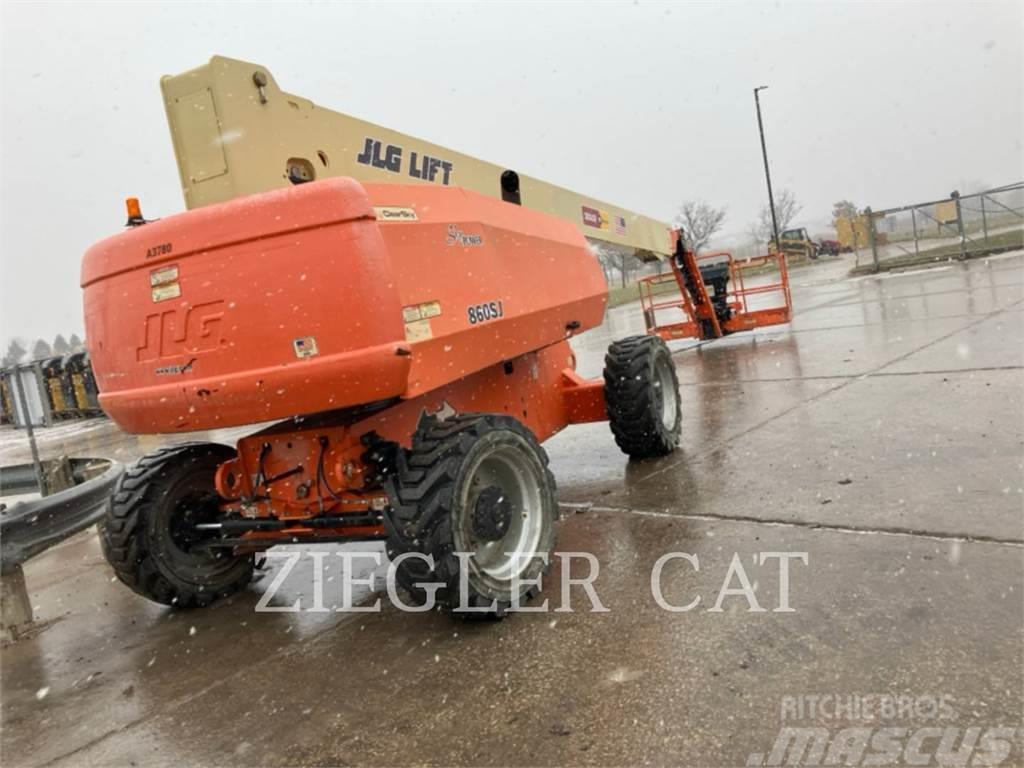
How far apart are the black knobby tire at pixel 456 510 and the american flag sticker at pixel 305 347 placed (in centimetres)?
60

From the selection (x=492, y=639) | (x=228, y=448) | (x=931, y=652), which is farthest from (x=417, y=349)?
(x=931, y=652)

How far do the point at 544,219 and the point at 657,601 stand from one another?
7.96 feet

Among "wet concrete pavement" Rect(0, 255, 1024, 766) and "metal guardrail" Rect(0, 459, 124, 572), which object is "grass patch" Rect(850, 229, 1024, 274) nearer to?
"wet concrete pavement" Rect(0, 255, 1024, 766)

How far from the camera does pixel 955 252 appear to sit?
79.8ft

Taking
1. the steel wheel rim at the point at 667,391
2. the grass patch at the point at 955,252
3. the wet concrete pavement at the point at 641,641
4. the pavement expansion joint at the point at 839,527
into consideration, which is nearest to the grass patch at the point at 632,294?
the grass patch at the point at 955,252

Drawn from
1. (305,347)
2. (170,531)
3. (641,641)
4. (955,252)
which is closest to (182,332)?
(305,347)

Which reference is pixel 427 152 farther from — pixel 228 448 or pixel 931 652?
pixel 931 652

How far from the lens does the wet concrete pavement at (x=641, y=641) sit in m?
2.54

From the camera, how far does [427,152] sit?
434 cm

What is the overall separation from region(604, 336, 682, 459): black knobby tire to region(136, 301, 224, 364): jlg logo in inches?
125

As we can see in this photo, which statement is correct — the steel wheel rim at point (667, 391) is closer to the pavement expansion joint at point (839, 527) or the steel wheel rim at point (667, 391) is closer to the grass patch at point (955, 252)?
the pavement expansion joint at point (839, 527)

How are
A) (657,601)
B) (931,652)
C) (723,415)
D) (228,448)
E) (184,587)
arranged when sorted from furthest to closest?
(723,415) → (228,448) → (184,587) → (657,601) → (931,652)

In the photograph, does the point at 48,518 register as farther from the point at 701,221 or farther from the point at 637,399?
the point at 701,221

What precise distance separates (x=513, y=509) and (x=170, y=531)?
6.16 ft
